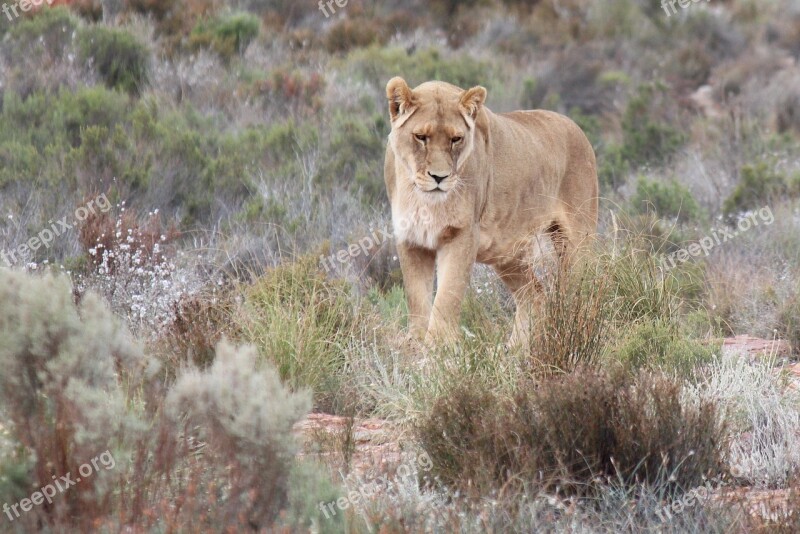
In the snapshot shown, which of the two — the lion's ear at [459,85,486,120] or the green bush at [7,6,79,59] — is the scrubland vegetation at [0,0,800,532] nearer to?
the green bush at [7,6,79,59]

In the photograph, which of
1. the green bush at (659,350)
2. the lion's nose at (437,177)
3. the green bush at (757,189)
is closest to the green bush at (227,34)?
the green bush at (757,189)

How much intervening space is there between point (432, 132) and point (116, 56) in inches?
311

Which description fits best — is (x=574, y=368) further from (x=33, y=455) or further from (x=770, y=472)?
(x=33, y=455)

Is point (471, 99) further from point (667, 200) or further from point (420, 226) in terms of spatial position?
point (667, 200)

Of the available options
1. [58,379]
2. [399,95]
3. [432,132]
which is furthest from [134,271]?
[58,379]

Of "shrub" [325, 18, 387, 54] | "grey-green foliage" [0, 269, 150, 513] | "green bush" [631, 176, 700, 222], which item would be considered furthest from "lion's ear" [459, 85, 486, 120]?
"shrub" [325, 18, 387, 54]

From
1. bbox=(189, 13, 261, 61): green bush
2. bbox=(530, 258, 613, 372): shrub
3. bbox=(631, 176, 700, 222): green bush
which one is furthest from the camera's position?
bbox=(189, 13, 261, 61): green bush

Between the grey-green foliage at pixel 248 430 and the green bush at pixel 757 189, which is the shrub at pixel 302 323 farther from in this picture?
the green bush at pixel 757 189

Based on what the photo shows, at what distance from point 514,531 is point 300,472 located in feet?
2.45

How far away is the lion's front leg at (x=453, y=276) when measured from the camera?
23.3ft

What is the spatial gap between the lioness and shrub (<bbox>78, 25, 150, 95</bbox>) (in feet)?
21.8

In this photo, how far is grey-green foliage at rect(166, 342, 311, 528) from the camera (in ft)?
12.5

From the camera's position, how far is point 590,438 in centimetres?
487

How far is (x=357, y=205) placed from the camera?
36.7 feet
